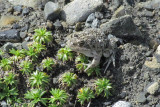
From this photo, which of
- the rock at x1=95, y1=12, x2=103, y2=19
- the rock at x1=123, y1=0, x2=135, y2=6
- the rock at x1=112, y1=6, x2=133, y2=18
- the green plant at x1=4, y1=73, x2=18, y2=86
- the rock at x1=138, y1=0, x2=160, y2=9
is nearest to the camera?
the green plant at x1=4, y1=73, x2=18, y2=86

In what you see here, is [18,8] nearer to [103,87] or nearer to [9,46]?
[9,46]

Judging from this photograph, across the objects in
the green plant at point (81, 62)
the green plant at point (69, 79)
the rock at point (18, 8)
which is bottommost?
the green plant at point (69, 79)

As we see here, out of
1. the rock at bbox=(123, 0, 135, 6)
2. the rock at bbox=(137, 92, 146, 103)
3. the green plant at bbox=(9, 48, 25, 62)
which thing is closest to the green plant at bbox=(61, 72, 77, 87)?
the green plant at bbox=(9, 48, 25, 62)

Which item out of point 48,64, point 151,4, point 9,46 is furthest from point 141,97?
point 9,46

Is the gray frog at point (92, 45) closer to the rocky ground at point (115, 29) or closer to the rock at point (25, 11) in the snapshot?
the rocky ground at point (115, 29)

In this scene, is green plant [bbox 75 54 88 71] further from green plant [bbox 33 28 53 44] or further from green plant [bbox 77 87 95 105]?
green plant [bbox 33 28 53 44]

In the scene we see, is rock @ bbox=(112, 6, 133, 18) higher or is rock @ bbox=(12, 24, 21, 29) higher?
rock @ bbox=(112, 6, 133, 18)

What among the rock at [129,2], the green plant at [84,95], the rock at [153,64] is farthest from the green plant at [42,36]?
the rock at [129,2]
